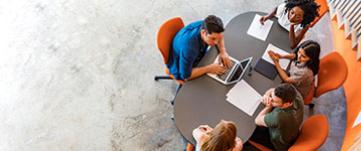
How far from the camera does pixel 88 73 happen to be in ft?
13.0

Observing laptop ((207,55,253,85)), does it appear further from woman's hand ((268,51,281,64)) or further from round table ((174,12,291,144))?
woman's hand ((268,51,281,64))

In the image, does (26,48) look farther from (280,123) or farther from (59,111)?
(280,123)

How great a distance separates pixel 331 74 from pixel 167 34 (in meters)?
1.44

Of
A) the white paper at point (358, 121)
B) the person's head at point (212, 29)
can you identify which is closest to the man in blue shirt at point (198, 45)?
the person's head at point (212, 29)

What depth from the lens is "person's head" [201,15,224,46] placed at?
108 inches

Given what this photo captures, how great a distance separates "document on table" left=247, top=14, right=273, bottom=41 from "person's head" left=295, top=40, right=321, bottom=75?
34cm

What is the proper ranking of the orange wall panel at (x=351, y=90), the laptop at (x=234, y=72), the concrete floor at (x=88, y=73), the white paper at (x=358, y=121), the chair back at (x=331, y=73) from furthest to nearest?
1. the concrete floor at (x=88, y=73)
2. the orange wall panel at (x=351, y=90)
3. the white paper at (x=358, y=121)
4. the chair back at (x=331, y=73)
5. the laptop at (x=234, y=72)

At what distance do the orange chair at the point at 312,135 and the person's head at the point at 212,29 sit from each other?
0.96 metres

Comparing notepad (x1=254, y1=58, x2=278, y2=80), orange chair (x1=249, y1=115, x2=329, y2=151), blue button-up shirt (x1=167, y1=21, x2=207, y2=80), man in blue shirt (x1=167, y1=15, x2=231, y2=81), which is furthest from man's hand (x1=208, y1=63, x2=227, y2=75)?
orange chair (x1=249, y1=115, x2=329, y2=151)

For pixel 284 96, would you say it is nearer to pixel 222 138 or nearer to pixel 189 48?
pixel 222 138

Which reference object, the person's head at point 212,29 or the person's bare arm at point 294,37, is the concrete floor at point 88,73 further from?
the person's bare arm at point 294,37

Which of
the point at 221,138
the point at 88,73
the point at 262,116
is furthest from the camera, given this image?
the point at 88,73

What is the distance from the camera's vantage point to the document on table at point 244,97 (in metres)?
2.82

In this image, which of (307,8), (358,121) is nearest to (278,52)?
(307,8)
